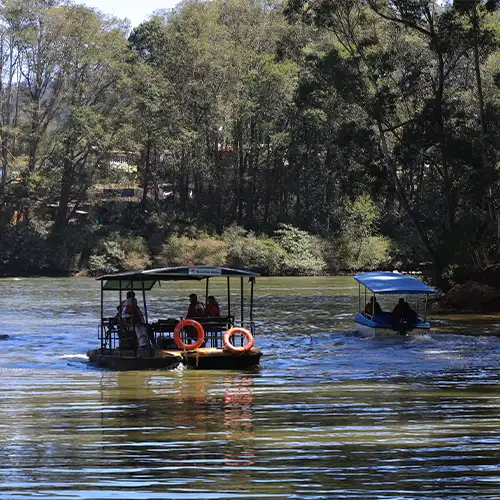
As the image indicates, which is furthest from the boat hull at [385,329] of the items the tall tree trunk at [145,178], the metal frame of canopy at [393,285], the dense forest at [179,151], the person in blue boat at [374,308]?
the tall tree trunk at [145,178]

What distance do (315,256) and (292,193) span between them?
7794 millimetres

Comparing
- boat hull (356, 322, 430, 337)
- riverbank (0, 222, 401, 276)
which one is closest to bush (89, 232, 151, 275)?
riverbank (0, 222, 401, 276)

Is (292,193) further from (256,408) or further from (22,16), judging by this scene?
(256,408)

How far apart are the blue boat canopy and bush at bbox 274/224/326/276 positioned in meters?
46.9

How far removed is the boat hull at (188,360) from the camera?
71.4ft

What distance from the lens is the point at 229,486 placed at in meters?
10.4

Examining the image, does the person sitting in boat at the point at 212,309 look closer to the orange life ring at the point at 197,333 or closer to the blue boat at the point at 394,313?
the orange life ring at the point at 197,333

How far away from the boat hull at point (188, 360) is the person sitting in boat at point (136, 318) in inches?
12.6

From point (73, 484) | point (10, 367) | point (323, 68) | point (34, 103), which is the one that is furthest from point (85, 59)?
point (73, 484)

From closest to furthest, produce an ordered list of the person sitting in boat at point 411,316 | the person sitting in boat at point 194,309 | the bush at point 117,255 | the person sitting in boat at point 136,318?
1. the person sitting in boat at point 136,318
2. the person sitting in boat at point 194,309
3. the person sitting in boat at point 411,316
4. the bush at point 117,255

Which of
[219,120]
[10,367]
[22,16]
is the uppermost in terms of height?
[22,16]

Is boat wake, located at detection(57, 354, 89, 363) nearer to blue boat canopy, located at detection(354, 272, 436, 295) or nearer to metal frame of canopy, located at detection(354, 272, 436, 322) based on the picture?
metal frame of canopy, located at detection(354, 272, 436, 322)

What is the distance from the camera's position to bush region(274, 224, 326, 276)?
7925 centimetres

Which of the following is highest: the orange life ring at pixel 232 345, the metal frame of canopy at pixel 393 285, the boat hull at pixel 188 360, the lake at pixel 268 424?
the metal frame of canopy at pixel 393 285
